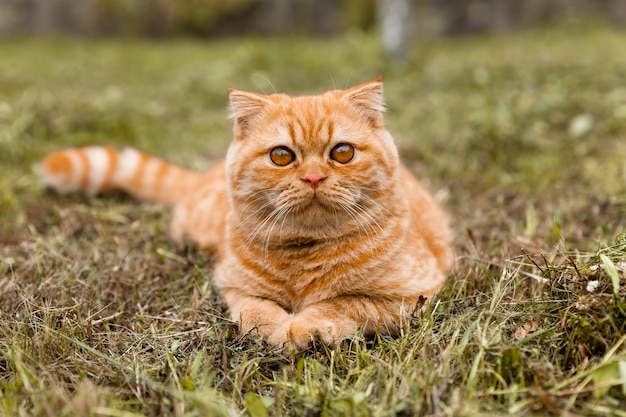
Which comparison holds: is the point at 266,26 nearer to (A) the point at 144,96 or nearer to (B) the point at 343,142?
(A) the point at 144,96

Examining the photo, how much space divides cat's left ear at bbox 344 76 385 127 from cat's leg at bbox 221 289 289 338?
0.92 meters

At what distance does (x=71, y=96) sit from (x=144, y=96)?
3.64 feet

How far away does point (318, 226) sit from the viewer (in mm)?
2309

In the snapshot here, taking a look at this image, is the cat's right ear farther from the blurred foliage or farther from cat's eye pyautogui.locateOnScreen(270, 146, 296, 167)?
the blurred foliage

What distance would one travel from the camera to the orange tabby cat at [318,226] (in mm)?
2207

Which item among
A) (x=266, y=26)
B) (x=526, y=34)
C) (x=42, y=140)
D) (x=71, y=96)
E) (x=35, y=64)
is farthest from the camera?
(x=266, y=26)

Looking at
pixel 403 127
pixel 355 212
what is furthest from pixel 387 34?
pixel 355 212

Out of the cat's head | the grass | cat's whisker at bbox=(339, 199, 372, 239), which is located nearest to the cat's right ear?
the cat's head

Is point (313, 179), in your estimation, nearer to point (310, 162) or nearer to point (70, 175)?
point (310, 162)

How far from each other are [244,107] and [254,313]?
893 mm

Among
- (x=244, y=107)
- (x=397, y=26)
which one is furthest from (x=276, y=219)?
(x=397, y=26)

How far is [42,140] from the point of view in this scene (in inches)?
180

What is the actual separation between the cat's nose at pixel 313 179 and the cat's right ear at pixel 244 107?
0.48 metres

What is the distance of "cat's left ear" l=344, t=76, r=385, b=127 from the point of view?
8.08ft
